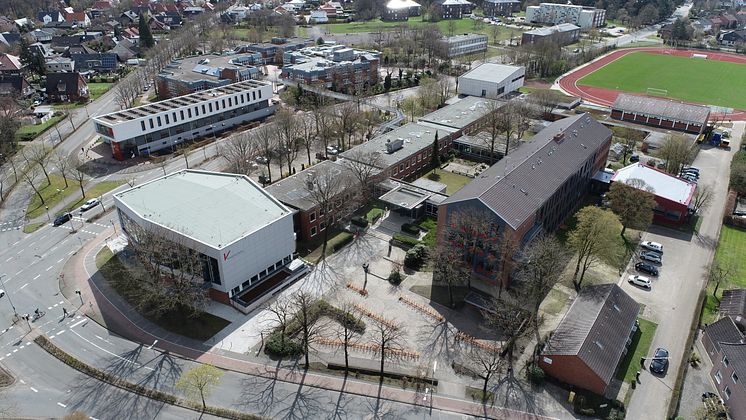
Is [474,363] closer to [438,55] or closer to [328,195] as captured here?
[328,195]

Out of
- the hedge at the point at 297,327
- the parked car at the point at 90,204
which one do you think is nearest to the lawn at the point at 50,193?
the parked car at the point at 90,204

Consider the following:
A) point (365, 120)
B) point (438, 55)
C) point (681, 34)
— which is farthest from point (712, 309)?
point (681, 34)

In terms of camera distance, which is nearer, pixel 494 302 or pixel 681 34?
pixel 494 302

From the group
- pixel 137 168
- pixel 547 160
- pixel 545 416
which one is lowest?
pixel 545 416

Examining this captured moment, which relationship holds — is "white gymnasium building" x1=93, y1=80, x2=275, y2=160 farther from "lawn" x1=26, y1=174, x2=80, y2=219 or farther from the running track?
the running track

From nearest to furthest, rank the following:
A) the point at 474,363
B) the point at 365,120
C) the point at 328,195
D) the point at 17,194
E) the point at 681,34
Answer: the point at 474,363 → the point at 328,195 → the point at 17,194 → the point at 365,120 → the point at 681,34

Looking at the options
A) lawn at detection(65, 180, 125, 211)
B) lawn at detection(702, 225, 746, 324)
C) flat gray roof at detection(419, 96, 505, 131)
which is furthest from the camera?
flat gray roof at detection(419, 96, 505, 131)

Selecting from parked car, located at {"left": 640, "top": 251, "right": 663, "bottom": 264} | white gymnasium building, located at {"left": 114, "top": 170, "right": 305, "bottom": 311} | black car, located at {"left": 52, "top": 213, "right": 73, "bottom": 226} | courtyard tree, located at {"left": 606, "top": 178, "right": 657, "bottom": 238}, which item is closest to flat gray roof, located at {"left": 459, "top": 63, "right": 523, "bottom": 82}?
courtyard tree, located at {"left": 606, "top": 178, "right": 657, "bottom": 238}
